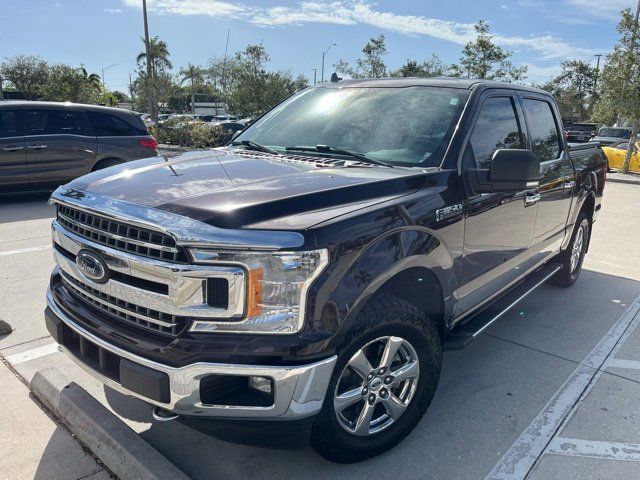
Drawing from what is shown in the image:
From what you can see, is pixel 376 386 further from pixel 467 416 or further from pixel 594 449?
pixel 594 449

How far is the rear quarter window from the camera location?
374 inches

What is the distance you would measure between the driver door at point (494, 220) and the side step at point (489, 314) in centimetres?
10

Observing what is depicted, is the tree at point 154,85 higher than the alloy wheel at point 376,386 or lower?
higher

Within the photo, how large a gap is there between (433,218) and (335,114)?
1.24 meters

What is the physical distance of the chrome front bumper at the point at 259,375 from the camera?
6.56 feet

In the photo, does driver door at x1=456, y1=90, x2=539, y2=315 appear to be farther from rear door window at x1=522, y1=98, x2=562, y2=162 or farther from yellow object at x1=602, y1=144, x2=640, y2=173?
yellow object at x1=602, y1=144, x2=640, y2=173

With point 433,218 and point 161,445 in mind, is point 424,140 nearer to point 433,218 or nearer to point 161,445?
point 433,218

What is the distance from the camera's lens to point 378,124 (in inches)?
131

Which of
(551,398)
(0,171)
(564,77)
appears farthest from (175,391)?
(564,77)

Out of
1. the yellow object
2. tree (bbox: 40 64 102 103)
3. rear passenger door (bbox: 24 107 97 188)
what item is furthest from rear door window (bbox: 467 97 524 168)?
tree (bbox: 40 64 102 103)

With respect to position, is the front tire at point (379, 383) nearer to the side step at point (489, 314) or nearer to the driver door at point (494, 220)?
the side step at point (489, 314)

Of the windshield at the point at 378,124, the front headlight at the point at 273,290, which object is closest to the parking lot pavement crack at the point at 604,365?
the windshield at the point at 378,124

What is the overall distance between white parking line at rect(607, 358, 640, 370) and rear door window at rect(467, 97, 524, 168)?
1.73 metres

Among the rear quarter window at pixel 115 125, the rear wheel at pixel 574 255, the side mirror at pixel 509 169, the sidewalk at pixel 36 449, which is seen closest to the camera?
the sidewalk at pixel 36 449
